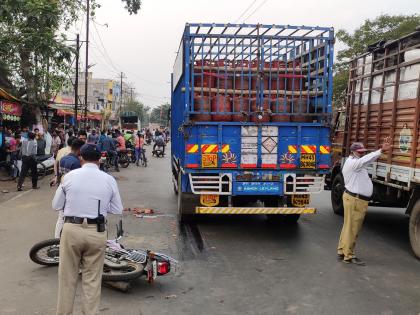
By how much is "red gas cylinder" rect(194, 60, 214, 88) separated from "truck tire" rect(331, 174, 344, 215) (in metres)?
3.79

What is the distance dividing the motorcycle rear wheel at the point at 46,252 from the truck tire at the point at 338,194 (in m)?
6.01

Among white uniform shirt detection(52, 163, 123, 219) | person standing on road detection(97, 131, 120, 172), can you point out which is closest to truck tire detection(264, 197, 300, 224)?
white uniform shirt detection(52, 163, 123, 219)

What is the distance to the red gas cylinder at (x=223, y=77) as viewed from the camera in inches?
297

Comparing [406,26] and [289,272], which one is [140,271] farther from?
[406,26]

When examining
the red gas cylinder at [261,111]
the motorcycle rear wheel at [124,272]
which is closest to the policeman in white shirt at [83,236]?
the motorcycle rear wheel at [124,272]

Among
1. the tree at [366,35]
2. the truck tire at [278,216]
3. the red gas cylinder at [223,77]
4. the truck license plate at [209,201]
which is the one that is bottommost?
the truck tire at [278,216]

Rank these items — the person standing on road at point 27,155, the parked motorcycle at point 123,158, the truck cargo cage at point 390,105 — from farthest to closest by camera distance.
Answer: the parked motorcycle at point 123,158
the person standing on road at point 27,155
the truck cargo cage at point 390,105

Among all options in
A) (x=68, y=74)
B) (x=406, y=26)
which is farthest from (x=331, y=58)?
(x=406, y=26)

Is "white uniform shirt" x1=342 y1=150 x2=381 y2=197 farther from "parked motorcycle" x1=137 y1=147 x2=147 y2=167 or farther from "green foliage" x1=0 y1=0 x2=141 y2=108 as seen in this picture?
"parked motorcycle" x1=137 y1=147 x2=147 y2=167

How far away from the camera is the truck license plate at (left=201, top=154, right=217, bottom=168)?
24.0 feet

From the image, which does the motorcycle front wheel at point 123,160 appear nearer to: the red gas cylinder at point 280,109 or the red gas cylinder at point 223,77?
the red gas cylinder at point 223,77

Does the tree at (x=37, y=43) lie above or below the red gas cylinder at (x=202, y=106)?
above

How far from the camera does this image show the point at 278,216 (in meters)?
8.68

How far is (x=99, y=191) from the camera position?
402 cm
